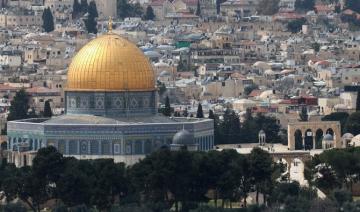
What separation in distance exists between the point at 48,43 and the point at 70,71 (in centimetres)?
5561

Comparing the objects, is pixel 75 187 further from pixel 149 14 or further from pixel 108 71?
pixel 149 14

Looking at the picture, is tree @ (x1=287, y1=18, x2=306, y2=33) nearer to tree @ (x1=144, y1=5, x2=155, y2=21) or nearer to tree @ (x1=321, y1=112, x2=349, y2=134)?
tree @ (x1=144, y1=5, x2=155, y2=21)

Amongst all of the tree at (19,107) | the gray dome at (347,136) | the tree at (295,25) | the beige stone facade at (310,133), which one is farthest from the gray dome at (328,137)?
the tree at (295,25)

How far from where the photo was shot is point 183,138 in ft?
303

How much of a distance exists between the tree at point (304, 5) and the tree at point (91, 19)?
18.0 meters

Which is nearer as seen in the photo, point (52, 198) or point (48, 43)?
point (52, 198)

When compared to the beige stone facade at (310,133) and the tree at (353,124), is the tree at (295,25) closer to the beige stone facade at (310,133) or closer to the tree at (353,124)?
the tree at (353,124)

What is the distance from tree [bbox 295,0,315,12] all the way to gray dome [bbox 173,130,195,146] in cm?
9017

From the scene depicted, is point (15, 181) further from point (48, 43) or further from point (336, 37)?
point (336, 37)

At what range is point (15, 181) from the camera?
84625 millimetres

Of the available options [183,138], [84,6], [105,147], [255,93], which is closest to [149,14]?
[84,6]

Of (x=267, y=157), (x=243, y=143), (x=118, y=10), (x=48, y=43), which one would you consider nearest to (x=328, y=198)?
(x=267, y=157)

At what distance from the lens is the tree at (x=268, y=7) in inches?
7131

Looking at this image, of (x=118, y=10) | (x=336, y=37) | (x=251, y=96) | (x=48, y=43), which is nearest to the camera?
(x=251, y=96)
